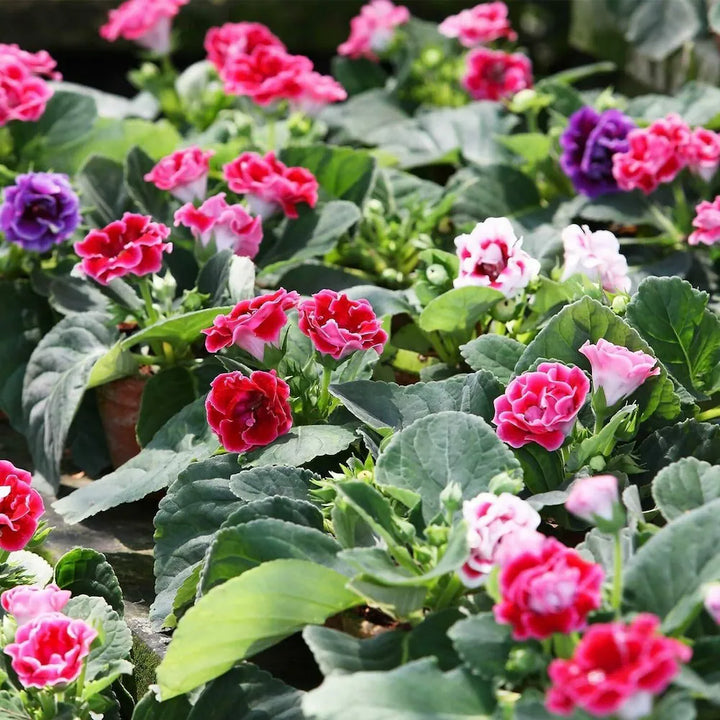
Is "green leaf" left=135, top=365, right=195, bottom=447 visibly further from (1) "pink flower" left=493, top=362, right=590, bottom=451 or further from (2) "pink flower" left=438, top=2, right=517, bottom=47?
(2) "pink flower" left=438, top=2, right=517, bottom=47

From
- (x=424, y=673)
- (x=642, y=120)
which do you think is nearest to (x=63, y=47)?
(x=642, y=120)

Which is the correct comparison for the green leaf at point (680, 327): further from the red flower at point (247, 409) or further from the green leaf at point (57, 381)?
the green leaf at point (57, 381)

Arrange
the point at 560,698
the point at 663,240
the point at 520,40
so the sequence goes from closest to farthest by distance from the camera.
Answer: the point at 560,698
the point at 663,240
the point at 520,40

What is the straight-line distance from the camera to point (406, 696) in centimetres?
115

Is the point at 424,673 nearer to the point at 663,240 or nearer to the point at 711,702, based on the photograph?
the point at 711,702

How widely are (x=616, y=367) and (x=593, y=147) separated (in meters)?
1.01

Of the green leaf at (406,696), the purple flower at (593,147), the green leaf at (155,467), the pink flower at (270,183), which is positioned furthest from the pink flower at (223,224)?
the green leaf at (406,696)

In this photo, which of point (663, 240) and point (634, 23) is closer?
point (663, 240)

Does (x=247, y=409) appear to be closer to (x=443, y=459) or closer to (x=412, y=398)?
(x=412, y=398)

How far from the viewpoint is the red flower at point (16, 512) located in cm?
160

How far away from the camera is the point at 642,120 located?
2.57m

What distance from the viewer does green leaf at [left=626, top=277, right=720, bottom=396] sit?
1.65 meters

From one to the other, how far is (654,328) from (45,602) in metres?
0.85

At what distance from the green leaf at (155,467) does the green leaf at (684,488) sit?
2.22 feet
